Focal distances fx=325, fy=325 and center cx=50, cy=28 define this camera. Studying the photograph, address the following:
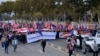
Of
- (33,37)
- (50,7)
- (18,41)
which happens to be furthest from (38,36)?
(50,7)

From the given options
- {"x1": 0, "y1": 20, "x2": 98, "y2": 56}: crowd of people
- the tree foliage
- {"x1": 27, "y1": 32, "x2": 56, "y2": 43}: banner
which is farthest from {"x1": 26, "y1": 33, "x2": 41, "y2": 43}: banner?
the tree foliage

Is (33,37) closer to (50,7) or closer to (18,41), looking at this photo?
(18,41)

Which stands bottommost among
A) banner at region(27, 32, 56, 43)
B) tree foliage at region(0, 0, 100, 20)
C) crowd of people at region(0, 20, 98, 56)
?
banner at region(27, 32, 56, 43)

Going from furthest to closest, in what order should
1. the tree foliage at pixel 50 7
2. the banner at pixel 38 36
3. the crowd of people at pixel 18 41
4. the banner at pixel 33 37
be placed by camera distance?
the tree foliage at pixel 50 7
the banner at pixel 38 36
the banner at pixel 33 37
the crowd of people at pixel 18 41

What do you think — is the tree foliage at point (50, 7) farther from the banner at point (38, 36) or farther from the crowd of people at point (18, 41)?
the crowd of people at point (18, 41)

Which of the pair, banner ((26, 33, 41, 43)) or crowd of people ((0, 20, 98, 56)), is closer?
crowd of people ((0, 20, 98, 56))

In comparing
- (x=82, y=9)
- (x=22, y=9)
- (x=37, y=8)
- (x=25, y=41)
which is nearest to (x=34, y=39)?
(x=25, y=41)

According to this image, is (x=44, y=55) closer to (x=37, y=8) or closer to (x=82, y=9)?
(x=82, y=9)

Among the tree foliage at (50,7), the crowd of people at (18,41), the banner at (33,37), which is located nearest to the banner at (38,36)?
the banner at (33,37)

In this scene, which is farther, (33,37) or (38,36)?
(38,36)

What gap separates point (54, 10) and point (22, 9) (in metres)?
23.7

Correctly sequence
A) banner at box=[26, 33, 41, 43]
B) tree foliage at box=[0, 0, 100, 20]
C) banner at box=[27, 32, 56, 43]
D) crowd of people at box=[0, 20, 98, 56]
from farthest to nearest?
tree foliage at box=[0, 0, 100, 20], banner at box=[27, 32, 56, 43], banner at box=[26, 33, 41, 43], crowd of people at box=[0, 20, 98, 56]

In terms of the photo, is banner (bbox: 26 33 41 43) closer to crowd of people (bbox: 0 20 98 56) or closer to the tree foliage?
crowd of people (bbox: 0 20 98 56)

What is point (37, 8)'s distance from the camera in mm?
84500
